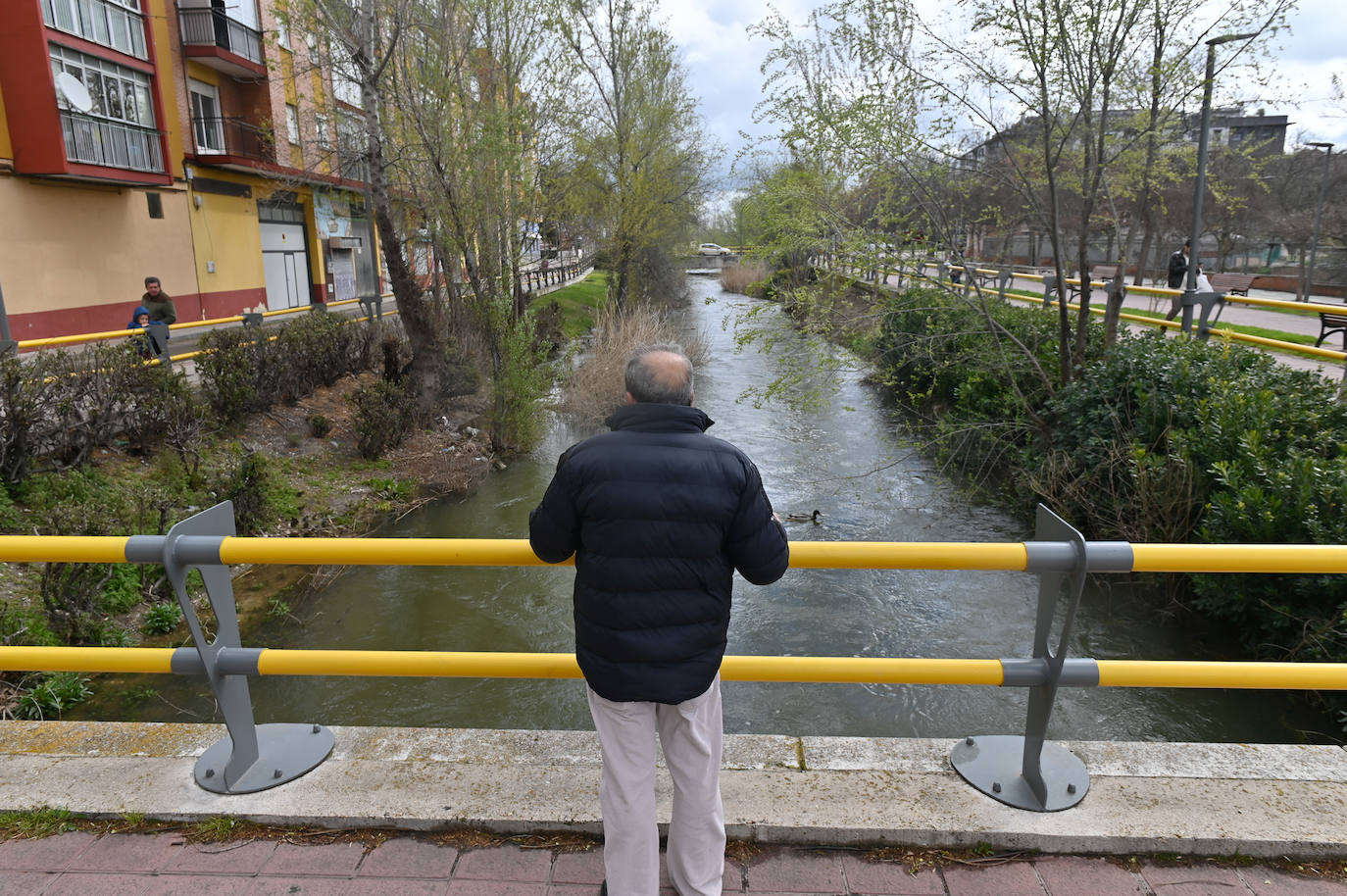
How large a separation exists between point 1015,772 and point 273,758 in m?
2.48

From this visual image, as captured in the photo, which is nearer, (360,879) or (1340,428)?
(360,879)

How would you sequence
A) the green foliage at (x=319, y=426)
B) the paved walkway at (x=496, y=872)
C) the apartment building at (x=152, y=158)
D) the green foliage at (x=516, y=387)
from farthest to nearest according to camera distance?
the apartment building at (x=152, y=158)
the green foliage at (x=516, y=387)
the green foliage at (x=319, y=426)
the paved walkway at (x=496, y=872)

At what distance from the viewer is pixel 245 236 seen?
84.7ft

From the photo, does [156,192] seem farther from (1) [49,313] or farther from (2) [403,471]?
(2) [403,471]

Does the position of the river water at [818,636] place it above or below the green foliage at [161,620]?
below

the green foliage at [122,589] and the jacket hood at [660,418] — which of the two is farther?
the green foliage at [122,589]

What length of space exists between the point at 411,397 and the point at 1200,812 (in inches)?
496

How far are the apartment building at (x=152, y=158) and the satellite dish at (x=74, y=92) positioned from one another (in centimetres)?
3

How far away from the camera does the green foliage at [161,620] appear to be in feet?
22.2

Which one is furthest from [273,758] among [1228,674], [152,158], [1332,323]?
[152,158]

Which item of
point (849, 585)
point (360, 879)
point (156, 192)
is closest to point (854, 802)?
point (360, 879)

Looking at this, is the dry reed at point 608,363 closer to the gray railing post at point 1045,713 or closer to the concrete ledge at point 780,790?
the concrete ledge at point 780,790

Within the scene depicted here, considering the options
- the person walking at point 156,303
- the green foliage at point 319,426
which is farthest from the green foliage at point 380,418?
the person walking at point 156,303

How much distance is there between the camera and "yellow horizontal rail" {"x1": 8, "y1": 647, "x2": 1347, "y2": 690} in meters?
2.57
